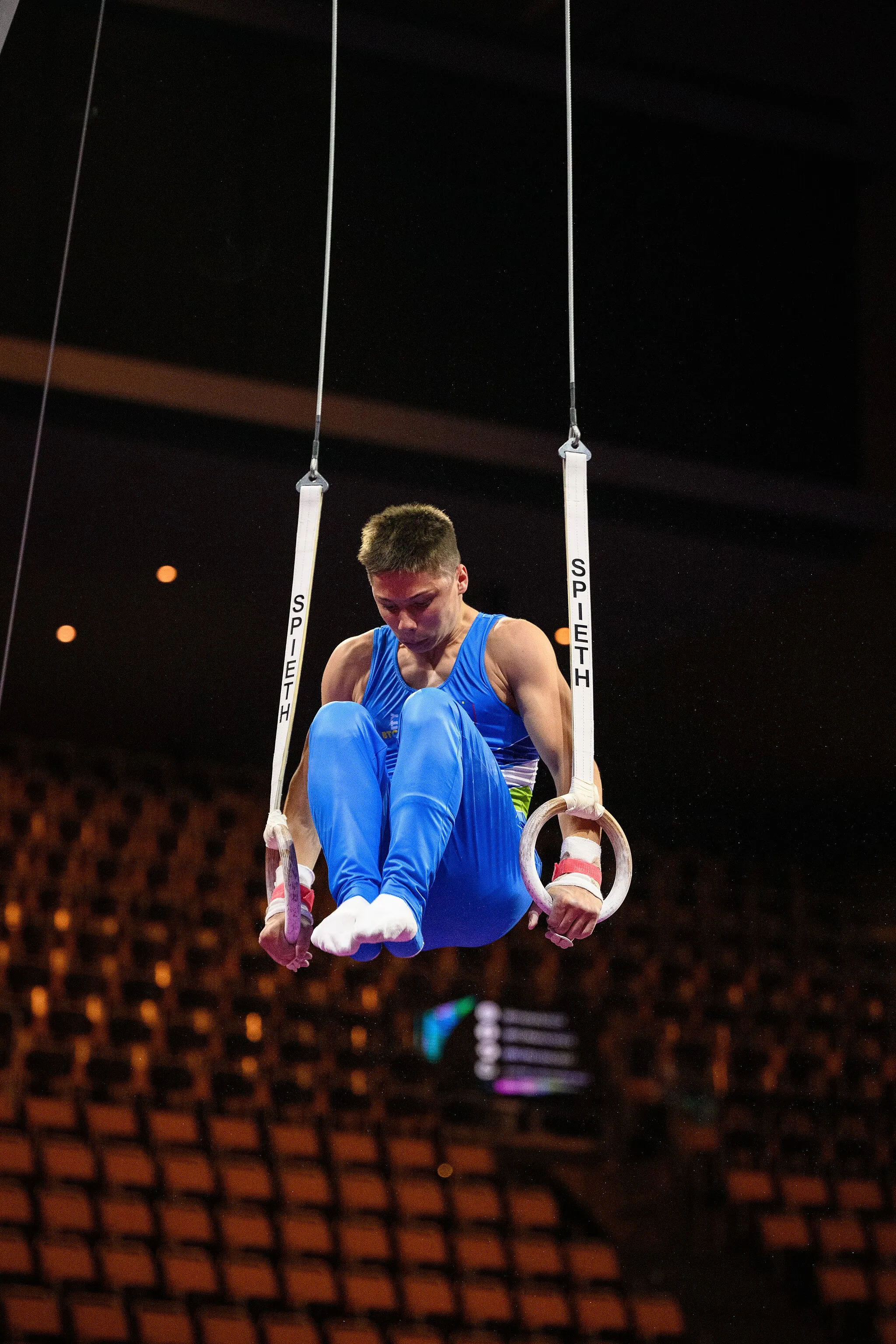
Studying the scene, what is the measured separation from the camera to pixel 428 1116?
27.7 ft

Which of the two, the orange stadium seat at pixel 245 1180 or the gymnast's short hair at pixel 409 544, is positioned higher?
the gymnast's short hair at pixel 409 544

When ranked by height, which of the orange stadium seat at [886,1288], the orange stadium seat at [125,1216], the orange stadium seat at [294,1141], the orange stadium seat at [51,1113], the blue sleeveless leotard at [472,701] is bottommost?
the orange stadium seat at [886,1288]

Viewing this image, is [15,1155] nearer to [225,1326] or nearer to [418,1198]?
[225,1326]

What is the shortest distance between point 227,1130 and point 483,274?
176 inches

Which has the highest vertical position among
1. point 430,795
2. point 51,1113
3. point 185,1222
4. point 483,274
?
point 483,274

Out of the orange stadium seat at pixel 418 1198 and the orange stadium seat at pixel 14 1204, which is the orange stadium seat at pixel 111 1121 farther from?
the orange stadium seat at pixel 418 1198

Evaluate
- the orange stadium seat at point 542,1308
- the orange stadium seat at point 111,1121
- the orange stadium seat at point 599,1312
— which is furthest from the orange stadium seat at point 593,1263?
the orange stadium seat at point 111,1121

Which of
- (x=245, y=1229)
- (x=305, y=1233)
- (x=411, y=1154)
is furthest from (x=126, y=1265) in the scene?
(x=411, y=1154)

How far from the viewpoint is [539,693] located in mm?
3229

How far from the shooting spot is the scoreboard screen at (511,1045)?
9242 millimetres

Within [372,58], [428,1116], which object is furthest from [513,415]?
[428,1116]

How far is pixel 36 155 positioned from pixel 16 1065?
447 centimetres

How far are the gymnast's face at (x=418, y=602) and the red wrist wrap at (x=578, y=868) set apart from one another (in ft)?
1.72

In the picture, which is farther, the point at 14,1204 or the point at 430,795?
the point at 14,1204
